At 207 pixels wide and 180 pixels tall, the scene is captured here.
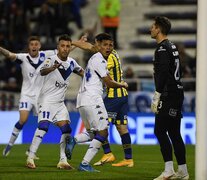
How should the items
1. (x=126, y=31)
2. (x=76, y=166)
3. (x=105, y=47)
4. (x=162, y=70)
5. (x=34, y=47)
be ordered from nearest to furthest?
1. (x=162, y=70)
2. (x=105, y=47)
3. (x=76, y=166)
4. (x=34, y=47)
5. (x=126, y=31)

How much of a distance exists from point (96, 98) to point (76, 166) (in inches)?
63.0

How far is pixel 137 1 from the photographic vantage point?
2919cm

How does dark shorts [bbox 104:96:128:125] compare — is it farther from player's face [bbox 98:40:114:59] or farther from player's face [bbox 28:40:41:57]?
player's face [bbox 28:40:41:57]

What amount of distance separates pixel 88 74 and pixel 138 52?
1457 cm

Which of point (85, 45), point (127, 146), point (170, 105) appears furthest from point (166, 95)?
point (127, 146)

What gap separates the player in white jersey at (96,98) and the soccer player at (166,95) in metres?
1.08

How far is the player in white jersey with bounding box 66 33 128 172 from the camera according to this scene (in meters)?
13.1

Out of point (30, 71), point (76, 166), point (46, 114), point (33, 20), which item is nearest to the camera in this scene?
point (46, 114)

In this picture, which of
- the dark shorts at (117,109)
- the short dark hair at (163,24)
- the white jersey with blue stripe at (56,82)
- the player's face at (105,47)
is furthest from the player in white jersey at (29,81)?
the short dark hair at (163,24)

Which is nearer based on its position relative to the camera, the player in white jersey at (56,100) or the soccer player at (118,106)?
the player in white jersey at (56,100)

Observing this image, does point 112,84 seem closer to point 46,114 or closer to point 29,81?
point 46,114

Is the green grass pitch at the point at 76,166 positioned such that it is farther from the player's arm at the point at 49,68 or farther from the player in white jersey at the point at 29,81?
the player's arm at the point at 49,68

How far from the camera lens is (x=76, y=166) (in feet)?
47.3

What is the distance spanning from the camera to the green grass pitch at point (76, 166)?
41.4ft
